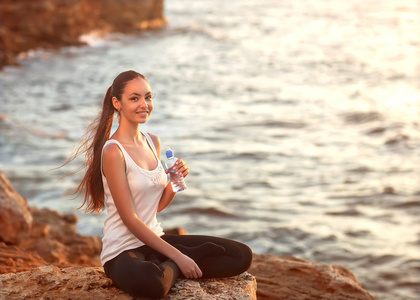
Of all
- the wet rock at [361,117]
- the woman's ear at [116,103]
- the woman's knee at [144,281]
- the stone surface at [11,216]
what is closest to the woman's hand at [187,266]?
the woman's knee at [144,281]

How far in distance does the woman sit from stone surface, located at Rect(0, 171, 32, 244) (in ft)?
6.14

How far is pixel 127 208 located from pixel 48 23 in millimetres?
29652

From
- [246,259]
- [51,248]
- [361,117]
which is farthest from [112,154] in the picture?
[361,117]

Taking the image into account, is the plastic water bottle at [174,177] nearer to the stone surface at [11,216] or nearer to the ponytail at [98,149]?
the ponytail at [98,149]

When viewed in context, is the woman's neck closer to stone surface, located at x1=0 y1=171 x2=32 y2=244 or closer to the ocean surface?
stone surface, located at x1=0 y1=171 x2=32 y2=244

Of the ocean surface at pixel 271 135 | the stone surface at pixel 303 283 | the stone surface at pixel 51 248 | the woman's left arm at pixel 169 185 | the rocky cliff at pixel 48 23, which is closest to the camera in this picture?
the woman's left arm at pixel 169 185

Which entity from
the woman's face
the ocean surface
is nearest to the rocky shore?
the woman's face

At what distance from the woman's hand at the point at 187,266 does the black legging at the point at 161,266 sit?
0.03 m

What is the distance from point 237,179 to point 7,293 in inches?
327

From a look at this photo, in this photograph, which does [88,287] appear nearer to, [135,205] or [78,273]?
[78,273]

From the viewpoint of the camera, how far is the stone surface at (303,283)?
5184 millimetres

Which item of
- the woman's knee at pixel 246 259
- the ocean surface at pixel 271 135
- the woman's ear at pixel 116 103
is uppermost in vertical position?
the woman's ear at pixel 116 103

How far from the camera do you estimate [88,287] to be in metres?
3.80

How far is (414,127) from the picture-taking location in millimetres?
15820
